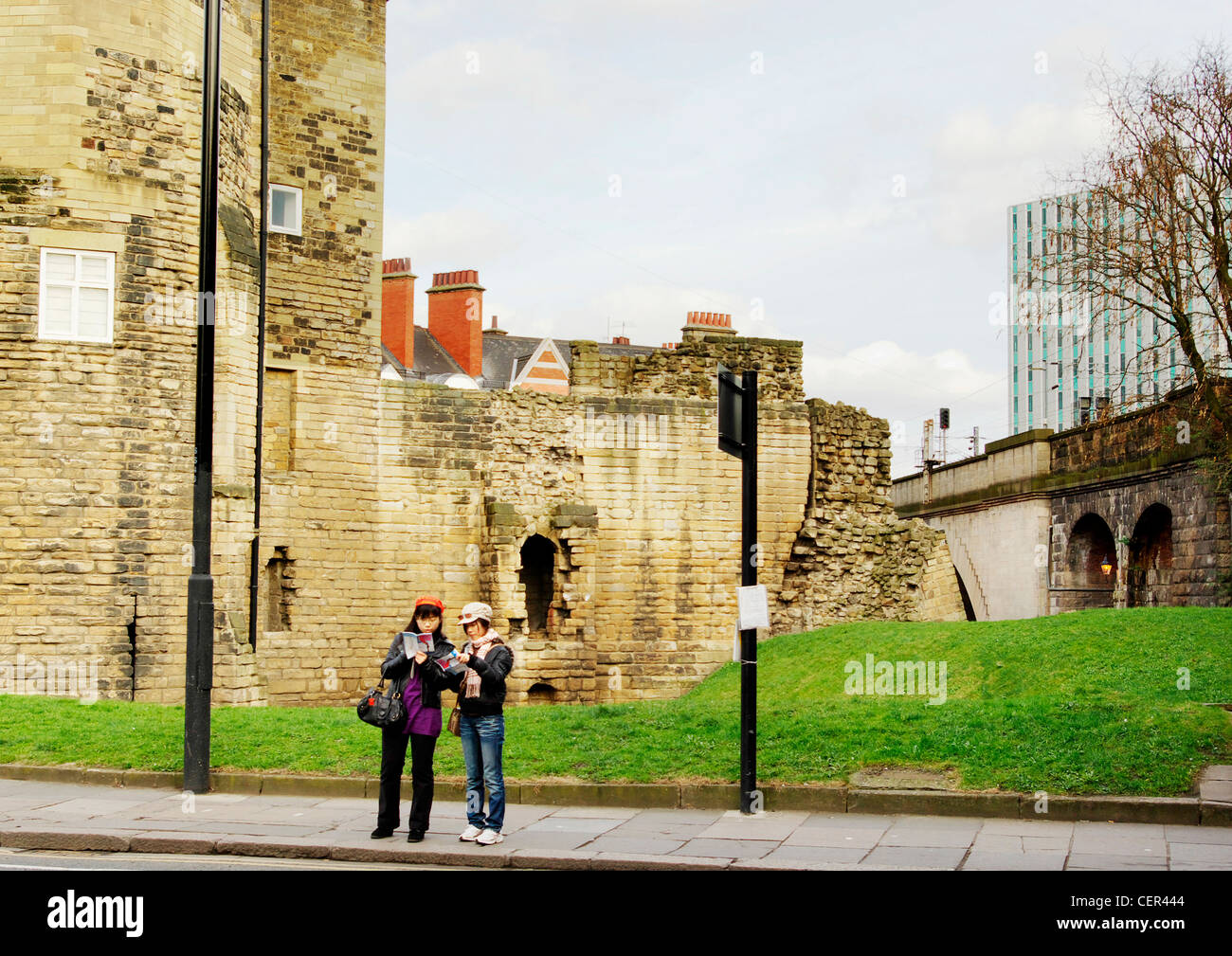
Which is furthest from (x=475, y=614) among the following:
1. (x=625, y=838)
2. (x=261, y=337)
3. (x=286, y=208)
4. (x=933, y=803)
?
(x=286, y=208)

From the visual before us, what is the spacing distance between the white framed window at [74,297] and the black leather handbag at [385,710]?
10.1 meters

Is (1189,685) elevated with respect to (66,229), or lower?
lower

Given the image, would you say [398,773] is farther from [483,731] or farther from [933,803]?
[933,803]

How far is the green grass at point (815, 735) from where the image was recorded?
37.1ft

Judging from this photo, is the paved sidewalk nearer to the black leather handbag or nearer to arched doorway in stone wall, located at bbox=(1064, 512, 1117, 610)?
the black leather handbag

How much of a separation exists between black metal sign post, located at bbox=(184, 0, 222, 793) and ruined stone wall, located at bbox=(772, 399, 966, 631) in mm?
15929

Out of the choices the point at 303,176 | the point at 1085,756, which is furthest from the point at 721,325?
the point at 1085,756

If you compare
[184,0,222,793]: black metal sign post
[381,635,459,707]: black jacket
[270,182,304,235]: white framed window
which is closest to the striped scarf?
[381,635,459,707]: black jacket

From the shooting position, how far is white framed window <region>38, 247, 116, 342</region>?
17.7 meters

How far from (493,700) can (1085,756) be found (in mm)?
5025

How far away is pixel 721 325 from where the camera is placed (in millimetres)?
39281

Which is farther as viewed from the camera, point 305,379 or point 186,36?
point 305,379

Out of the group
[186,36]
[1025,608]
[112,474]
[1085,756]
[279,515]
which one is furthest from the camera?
[1025,608]
